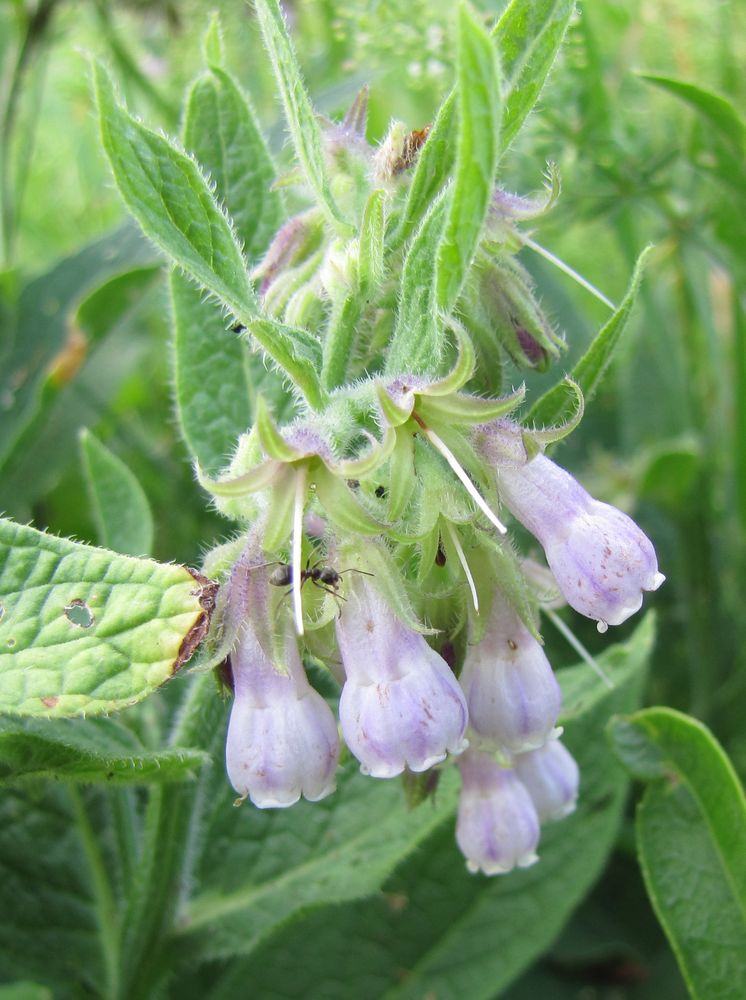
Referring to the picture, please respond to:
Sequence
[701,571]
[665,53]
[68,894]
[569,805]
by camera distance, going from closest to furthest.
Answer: [569,805], [68,894], [701,571], [665,53]

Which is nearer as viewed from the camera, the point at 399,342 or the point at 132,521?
the point at 399,342

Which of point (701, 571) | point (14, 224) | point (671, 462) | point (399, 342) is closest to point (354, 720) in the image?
point (399, 342)

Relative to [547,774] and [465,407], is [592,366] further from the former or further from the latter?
[547,774]

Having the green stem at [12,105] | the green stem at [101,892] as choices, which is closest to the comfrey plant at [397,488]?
the green stem at [101,892]

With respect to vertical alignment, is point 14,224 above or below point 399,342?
below

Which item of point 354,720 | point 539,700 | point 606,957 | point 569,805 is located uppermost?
point 354,720

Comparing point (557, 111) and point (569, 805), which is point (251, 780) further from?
point (557, 111)

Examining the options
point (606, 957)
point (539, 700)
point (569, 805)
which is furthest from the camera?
point (606, 957)
